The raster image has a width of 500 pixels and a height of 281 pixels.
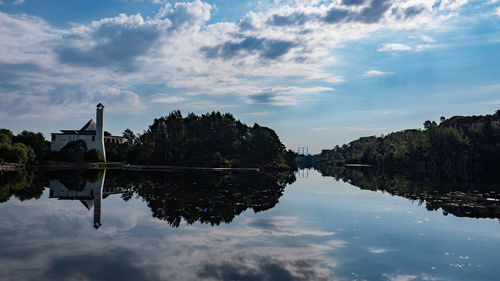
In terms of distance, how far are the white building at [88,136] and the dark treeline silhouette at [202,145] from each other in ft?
27.1

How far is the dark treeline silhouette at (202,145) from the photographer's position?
106500mm

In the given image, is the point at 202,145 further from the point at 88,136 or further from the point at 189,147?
the point at 88,136

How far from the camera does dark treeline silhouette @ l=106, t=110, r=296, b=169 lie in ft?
349

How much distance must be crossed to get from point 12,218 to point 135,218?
297 inches

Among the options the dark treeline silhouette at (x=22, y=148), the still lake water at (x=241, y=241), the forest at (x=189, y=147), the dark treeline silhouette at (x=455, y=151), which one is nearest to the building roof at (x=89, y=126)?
the forest at (x=189, y=147)

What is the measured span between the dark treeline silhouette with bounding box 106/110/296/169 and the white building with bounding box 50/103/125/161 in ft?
27.1

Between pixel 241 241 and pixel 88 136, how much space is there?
115m

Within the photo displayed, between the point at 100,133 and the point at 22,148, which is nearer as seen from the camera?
the point at 22,148

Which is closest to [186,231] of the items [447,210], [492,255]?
[492,255]

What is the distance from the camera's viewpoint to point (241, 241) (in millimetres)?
16312

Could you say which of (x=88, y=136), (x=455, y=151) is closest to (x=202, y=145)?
(x=88, y=136)

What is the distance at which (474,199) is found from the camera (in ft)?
112

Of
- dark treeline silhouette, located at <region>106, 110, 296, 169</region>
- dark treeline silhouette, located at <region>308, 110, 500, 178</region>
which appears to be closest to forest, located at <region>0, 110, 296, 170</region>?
dark treeline silhouette, located at <region>106, 110, 296, 169</region>

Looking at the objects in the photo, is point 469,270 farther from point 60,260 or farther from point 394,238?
point 60,260
